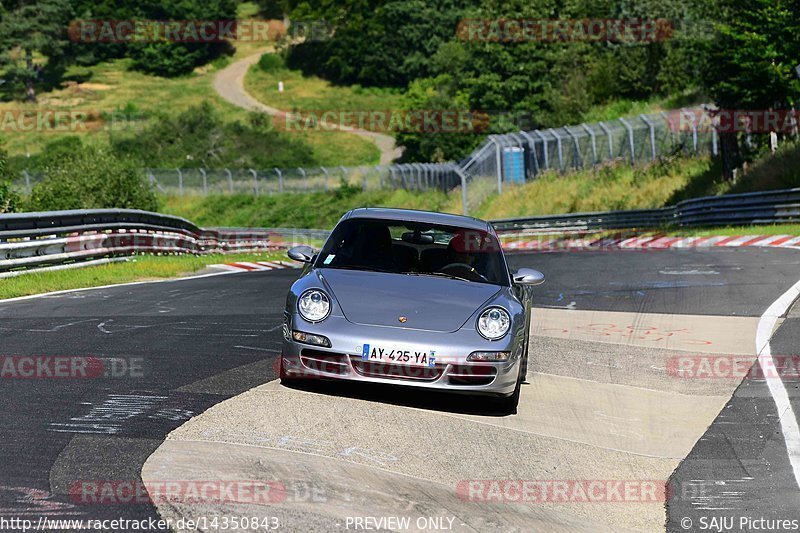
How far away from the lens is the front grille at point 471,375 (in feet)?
26.3

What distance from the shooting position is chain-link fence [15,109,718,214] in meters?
45.2

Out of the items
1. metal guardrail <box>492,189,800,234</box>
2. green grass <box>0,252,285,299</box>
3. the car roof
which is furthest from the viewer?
metal guardrail <box>492,189,800,234</box>

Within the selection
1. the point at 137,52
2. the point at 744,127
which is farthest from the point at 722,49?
the point at 137,52

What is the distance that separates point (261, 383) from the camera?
860 cm

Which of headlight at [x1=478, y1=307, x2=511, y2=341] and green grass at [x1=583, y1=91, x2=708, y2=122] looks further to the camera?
green grass at [x1=583, y1=91, x2=708, y2=122]

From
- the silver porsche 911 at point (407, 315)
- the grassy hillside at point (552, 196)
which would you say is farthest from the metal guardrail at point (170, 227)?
the silver porsche 911 at point (407, 315)

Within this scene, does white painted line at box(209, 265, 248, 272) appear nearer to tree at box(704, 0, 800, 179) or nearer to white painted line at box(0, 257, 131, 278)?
white painted line at box(0, 257, 131, 278)

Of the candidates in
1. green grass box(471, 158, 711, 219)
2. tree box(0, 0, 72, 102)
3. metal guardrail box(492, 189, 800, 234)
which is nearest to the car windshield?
metal guardrail box(492, 189, 800, 234)

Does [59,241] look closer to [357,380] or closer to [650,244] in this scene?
[357,380]

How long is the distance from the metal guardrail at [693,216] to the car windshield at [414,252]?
20.4 meters

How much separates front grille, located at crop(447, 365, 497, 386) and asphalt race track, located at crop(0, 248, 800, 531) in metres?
0.27

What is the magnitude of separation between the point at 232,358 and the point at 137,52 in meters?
111

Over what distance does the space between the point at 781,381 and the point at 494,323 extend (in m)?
2.75

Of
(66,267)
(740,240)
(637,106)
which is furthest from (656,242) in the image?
(637,106)
